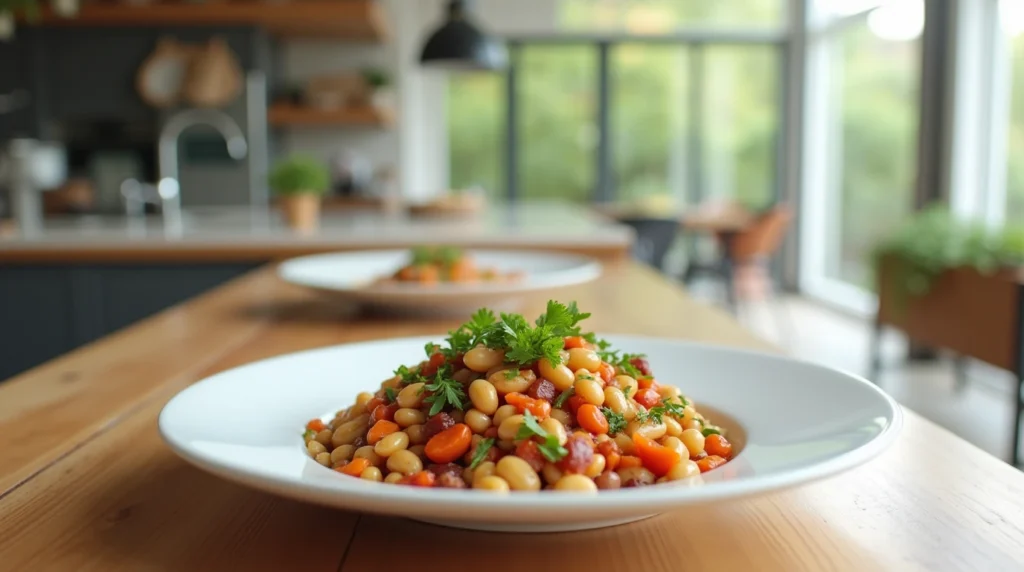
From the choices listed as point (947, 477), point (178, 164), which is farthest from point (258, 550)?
point (178, 164)

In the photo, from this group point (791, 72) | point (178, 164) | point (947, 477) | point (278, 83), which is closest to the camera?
point (947, 477)

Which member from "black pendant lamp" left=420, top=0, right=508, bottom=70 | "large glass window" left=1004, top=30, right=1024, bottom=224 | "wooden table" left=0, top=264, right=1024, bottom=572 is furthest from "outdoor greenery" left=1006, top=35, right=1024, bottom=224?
"wooden table" left=0, top=264, right=1024, bottom=572

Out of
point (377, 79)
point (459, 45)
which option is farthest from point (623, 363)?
point (377, 79)

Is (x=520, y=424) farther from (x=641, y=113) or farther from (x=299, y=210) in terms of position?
(x=641, y=113)

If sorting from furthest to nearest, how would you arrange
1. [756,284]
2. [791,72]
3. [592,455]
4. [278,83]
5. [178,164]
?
1. [791,72]
2. [278,83]
3. [756,284]
4. [178,164]
5. [592,455]

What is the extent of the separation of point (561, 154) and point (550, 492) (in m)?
8.56

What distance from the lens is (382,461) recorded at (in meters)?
0.72

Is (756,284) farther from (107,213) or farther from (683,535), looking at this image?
(683,535)

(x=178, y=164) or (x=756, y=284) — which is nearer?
(x=178, y=164)

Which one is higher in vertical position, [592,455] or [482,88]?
[482,88]

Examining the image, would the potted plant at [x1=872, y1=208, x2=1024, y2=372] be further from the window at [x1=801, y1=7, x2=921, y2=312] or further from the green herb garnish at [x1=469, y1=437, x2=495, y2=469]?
the green herb garnish at [x1=469, y1=437, x2=495, y2=469]

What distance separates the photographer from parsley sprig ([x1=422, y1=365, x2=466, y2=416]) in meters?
0.73

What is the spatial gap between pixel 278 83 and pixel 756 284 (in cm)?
380

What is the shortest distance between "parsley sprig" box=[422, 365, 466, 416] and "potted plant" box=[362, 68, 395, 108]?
6.65 meters
